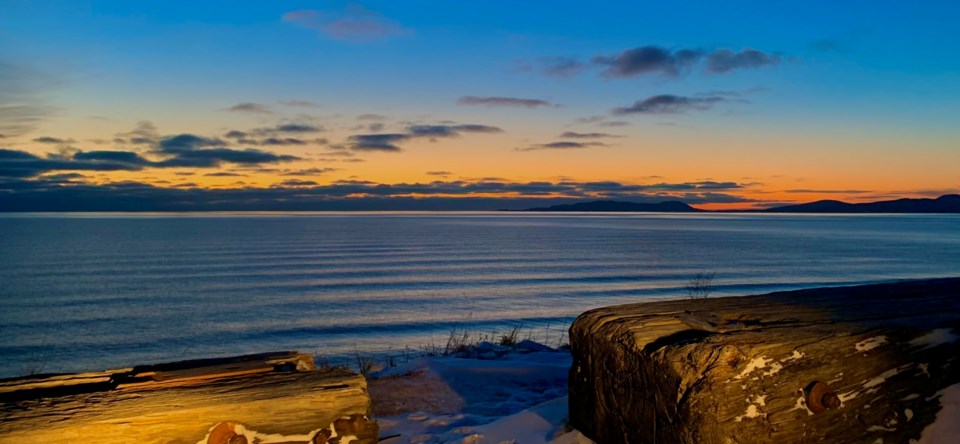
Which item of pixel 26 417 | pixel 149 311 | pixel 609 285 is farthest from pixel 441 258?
pixel 26 417

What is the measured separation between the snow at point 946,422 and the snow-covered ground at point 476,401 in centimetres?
164

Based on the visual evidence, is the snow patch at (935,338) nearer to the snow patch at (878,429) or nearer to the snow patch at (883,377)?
the snow patch at (883,377)

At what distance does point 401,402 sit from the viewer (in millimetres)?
5281

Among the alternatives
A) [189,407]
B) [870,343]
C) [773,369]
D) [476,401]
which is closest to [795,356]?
[773,369]

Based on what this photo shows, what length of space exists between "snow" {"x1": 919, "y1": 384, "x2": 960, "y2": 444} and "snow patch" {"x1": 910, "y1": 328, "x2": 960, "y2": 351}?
8.5 inches

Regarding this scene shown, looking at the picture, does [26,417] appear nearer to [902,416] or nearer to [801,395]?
[801,395]

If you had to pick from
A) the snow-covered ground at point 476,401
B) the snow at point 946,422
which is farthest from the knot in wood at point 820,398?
the snow-covered ground at point 476,401

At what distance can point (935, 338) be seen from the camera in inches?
128

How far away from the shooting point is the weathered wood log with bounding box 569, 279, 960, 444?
291 centimetres

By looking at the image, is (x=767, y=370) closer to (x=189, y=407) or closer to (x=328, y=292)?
(x=189, y=407)

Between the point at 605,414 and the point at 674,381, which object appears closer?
the point at 674,381

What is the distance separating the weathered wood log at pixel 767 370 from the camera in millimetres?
2910

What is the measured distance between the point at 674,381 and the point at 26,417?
2.51m

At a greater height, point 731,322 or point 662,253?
point 731,322
